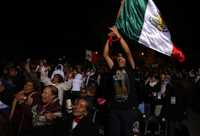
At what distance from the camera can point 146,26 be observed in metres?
8.23

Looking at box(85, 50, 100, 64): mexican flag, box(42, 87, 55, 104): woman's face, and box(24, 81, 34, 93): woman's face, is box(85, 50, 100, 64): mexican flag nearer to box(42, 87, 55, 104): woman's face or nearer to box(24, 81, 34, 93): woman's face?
box(24, 81, 34, 93): woman's face

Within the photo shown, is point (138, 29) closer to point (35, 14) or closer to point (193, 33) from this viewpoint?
point (35, 14)

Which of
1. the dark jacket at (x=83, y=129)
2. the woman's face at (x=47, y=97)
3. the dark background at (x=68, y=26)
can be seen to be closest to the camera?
the dark jacket at (x=83, y=129)

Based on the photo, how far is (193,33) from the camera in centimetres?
4094

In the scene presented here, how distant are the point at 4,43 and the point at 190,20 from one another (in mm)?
16311

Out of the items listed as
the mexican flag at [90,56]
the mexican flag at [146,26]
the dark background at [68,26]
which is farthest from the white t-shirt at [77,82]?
the dark background at [68,26]

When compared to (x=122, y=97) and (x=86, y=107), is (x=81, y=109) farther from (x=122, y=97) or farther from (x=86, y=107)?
(x=122, y=97)

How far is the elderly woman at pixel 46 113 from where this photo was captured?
7081 mm

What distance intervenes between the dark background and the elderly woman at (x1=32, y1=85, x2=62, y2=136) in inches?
900

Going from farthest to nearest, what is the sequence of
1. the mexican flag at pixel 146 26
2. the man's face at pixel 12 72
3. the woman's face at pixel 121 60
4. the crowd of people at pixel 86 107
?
the man's face at pixel 12 72 → the mexican flag at pixel 146 26 → the woman's face at pixel 121 60 → the crowd of people at pixel 86 107

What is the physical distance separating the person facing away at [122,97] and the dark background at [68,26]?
2237cm

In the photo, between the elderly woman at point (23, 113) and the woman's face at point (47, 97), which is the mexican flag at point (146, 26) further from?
the elderly woman at point (23, 113)

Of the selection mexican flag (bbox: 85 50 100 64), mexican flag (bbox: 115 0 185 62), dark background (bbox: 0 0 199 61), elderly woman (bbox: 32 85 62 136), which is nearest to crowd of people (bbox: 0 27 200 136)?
elderly woman (bbox: 32 85 62 136)

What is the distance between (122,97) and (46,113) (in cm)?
138
